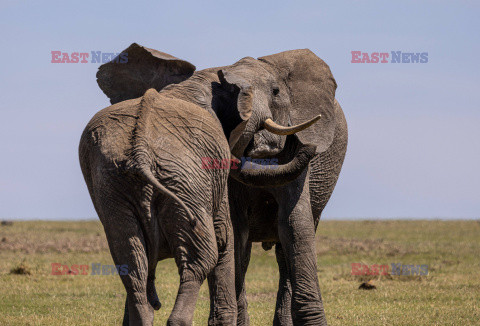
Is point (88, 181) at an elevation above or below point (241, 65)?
below

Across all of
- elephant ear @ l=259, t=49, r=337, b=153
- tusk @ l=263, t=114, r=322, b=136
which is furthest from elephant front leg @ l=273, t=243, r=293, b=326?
tusk @ l=263, t=114, r=322, b=136

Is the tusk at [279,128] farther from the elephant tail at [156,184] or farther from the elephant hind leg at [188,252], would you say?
the elephant tail at [156,184]

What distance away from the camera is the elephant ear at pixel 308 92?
799 cm

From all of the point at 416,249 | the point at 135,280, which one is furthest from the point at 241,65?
the point at 416,249

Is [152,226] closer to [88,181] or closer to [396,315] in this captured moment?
[88,181]

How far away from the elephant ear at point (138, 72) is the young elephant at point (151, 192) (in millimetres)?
1630

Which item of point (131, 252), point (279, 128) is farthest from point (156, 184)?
point (279, 128)

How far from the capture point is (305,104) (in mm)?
8055


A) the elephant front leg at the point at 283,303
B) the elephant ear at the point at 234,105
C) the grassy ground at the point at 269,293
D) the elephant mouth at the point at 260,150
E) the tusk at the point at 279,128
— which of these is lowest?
the grassy ground at the point at 269,293

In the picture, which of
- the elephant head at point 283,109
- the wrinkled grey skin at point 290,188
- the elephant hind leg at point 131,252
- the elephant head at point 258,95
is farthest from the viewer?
the wrinkled grey skin at point 290,188

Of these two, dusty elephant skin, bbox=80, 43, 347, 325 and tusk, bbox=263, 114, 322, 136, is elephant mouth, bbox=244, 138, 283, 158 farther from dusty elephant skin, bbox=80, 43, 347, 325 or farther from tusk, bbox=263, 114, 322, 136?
tusk, bbox=263, 114, 322, 136

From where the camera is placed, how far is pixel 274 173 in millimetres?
7375

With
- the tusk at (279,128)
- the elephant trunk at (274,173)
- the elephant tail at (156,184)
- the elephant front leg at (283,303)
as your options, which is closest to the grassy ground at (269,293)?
the elephant front leg at (283,303)

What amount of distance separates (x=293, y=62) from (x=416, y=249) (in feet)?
48.0
